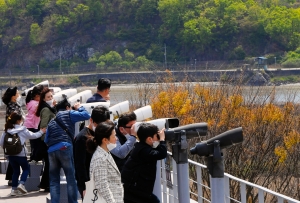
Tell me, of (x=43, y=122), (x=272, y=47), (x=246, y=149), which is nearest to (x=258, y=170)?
(x=246, y=149)

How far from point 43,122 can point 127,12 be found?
148 m

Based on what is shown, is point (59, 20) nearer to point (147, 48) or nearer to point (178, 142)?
point (147, 48)

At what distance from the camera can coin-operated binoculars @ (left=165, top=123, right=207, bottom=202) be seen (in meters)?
7.42

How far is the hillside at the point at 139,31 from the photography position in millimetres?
140000

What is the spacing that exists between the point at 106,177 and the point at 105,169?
68mm

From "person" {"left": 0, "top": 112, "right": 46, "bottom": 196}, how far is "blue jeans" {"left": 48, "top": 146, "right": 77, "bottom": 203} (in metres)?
1.45

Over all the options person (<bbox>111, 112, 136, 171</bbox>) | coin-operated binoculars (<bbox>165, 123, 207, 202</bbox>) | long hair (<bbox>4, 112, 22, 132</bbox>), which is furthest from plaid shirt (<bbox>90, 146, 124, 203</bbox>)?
long hair (<bbox>4, 112, 22, 132</bbox>)

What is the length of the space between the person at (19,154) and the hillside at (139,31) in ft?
404

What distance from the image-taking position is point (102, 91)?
9.75 m

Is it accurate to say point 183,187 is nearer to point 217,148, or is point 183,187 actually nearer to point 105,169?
point 217,148

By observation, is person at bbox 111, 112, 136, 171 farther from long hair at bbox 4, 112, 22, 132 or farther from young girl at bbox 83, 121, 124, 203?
long hair at bbox 4, 112, 22, 132

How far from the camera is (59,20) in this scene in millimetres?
156375

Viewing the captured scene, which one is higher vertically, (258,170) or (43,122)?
(43,122)

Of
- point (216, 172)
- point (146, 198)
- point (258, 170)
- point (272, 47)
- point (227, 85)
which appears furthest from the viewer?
point (272, 47)
